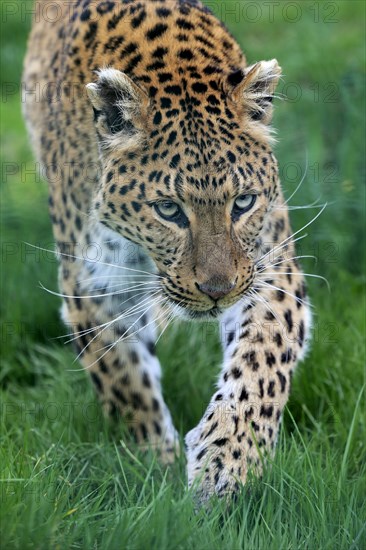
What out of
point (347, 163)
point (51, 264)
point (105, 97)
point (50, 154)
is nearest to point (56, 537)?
point (105, 97)

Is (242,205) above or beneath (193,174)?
beneath

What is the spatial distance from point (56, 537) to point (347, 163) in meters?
4.99

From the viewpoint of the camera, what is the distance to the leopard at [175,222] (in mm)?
5102

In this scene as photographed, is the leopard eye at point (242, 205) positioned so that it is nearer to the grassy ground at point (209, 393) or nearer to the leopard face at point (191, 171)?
the leopard face at point (191, 171)

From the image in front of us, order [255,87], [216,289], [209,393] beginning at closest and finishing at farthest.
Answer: [216,289], [255,87], [209,393]

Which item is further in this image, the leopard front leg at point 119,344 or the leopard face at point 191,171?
the leopard front leg at point 119,344

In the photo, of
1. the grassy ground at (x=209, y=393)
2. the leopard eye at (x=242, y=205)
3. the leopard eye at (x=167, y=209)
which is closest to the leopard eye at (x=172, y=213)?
the leopard eye at (x=167, y=209)

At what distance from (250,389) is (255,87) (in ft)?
5.26

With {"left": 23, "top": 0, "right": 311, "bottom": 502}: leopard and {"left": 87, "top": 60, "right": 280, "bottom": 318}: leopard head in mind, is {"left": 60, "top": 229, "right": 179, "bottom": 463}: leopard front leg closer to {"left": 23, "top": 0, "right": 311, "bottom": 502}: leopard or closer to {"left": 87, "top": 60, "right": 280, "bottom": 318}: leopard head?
{"left": 23, "top": 0, "right": 311, "bottom": 502}: leopard

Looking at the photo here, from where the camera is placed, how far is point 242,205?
5.24 meters

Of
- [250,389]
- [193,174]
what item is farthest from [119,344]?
[193,174]

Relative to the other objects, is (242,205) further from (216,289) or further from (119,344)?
(119,344)

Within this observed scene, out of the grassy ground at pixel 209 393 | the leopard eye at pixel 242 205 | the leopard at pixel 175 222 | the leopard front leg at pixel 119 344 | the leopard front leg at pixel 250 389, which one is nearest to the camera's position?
the grassy ground at pixel 209 393

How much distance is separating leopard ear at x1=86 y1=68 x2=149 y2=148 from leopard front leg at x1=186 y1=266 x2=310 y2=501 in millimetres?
1085
